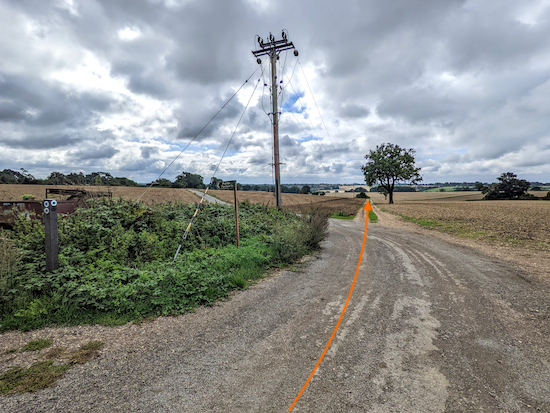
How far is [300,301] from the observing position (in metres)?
5.40

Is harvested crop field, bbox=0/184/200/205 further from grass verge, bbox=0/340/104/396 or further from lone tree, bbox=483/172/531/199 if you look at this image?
lone tree, bbox=483/172/531/199

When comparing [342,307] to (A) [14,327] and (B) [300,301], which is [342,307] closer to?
(B) [300,301]

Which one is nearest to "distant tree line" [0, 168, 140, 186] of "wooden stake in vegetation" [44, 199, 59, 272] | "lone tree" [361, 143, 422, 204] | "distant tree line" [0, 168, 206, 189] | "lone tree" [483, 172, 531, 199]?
"distant tree line" [0, 168, 206, 189]

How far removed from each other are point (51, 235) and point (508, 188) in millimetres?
86328

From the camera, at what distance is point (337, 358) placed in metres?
3.45

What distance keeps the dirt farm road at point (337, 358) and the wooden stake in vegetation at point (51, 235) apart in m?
2.32

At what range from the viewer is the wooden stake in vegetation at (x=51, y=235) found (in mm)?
4929

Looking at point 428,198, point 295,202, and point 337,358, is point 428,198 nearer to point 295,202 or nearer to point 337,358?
point 295,202

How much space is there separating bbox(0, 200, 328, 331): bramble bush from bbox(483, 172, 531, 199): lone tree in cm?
7862

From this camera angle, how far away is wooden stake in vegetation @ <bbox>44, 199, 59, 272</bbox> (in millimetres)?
4929

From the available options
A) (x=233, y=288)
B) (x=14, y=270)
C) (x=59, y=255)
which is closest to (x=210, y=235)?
(x=233, y=288)

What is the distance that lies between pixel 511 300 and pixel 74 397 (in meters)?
7.47

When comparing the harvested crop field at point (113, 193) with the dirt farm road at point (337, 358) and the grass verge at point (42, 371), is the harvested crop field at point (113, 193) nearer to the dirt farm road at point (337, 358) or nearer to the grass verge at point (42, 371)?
the grass verge at point (42, 371)

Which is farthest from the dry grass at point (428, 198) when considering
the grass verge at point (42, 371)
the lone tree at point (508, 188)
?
the grass verge at point (42, 371)
